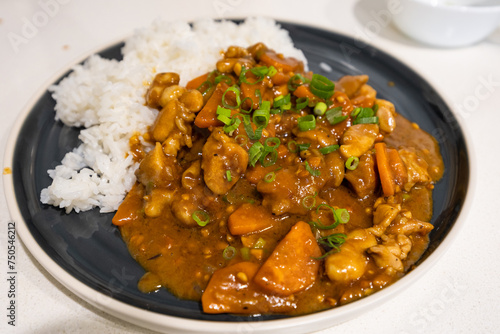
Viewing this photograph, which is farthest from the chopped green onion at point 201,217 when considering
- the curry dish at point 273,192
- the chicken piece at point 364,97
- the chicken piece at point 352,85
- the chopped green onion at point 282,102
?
the chicken piece at point 352,85

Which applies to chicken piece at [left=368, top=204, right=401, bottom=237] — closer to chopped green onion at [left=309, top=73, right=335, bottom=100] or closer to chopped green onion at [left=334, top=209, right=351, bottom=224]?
chopped green onion at [left=334, top=209, right=351, bottom=224]

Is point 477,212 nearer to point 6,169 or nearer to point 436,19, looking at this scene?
point 436,19

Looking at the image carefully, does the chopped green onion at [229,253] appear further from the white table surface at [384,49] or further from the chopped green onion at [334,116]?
the chopped green onion at [334,116]

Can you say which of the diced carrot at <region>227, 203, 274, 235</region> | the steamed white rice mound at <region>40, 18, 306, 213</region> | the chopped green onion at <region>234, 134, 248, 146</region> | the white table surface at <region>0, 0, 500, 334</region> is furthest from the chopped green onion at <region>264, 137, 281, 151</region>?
the white table surface at <region>0, 0, 500, 334</region>

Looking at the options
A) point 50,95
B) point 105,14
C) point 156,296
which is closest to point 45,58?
point 105,14

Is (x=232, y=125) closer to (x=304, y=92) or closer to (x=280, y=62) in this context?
(x=304, y=92)
